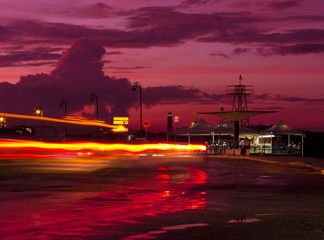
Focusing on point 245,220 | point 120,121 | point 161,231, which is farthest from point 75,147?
point 161,231

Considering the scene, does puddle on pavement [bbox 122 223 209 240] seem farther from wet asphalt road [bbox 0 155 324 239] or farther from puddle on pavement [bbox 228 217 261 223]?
puddle on pavement [bbox 228 217 261 223]

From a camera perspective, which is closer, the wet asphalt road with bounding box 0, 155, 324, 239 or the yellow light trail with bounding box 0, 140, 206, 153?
the wet asphalt road with bounding box 0, 155, 324, 239

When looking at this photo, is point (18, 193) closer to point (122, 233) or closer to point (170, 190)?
point (170, 190)

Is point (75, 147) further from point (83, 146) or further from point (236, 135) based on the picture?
point (236, 135)

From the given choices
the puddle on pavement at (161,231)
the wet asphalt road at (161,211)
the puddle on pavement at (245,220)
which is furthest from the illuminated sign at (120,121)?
the puddle on pavement at (161,231)

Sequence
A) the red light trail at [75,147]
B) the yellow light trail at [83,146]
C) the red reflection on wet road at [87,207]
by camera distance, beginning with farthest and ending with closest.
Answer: the yellow light trail at [83,146], the red light trail at [75,147], the red reflection on wet road at [87,207]

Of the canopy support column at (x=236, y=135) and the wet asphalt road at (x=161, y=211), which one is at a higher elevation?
the canopy support column at (x=236, y=135)

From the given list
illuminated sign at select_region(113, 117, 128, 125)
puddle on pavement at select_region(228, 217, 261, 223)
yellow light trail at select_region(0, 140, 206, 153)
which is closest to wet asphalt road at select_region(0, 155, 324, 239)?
puddle on pavement at select_region(228, 217, 261, 223)

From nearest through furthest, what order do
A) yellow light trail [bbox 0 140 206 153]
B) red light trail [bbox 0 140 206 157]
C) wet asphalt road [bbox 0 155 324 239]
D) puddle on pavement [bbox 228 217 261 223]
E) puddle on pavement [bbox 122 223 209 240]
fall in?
puddle on pavement [bbox 122 223 209 240]
wet asphalt road [bbox 0 155 324 239]
puddle on pavement [bbox 228 217 261 223]
red light trail [bbox 0 140 206 157]
yellow light trail [bbox 0 140 206 153]

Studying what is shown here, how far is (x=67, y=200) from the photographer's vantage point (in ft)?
50.6

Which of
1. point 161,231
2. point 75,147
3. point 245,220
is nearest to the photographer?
point 161,231

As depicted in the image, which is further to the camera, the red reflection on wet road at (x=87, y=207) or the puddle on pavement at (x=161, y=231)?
the red reflection on wet road at (x=87, y=207)

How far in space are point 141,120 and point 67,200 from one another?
60.3m

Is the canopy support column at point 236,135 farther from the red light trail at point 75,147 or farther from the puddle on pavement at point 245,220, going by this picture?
the puddle on pavement at point 245,220
